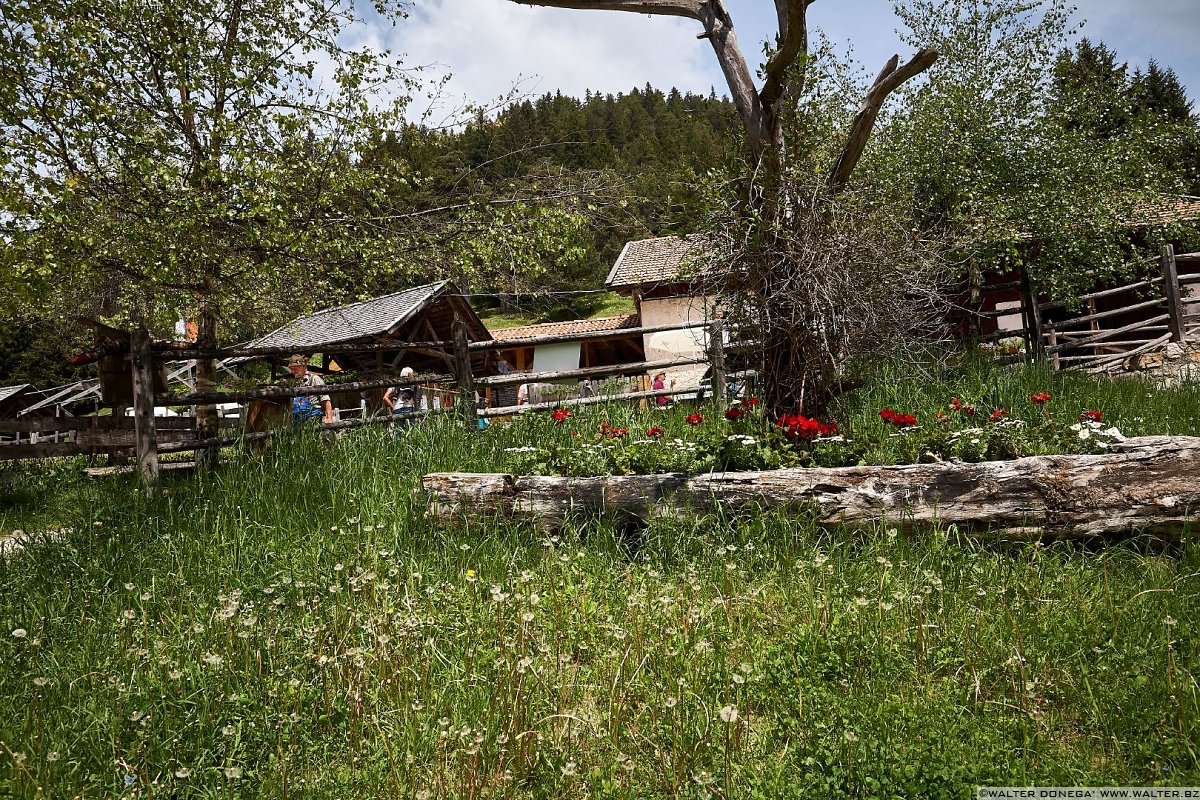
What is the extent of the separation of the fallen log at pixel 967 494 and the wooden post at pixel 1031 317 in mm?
8607

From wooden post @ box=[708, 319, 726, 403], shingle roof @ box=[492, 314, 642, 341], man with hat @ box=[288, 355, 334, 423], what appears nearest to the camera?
wooden post @ box=[708, 319, 726, 403]

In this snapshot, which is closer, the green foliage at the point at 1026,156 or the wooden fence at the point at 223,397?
the wooden fence at the point at 223,397

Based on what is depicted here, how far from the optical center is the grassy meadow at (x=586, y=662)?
2.18m

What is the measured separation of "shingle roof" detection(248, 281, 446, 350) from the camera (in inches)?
768

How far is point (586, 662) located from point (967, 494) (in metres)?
2.48

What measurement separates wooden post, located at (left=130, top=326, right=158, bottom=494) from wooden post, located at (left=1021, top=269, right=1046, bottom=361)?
1228 cm

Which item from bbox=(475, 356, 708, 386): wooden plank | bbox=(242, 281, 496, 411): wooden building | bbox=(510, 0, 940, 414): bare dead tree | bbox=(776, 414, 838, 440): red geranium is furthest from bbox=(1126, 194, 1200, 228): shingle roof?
bbox=(242, 281, 496, 411): wooden building

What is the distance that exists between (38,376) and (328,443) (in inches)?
1378

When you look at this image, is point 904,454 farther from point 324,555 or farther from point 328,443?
point 328,443

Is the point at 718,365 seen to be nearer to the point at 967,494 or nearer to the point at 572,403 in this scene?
the point at 572,403

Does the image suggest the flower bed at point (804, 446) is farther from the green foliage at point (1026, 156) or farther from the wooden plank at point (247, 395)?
the green foliage at point (1026, 156)

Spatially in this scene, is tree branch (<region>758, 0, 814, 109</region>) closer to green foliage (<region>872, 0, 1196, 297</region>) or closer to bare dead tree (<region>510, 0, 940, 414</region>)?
bare dead tree (<region>510, 0, 940, 414</region>)

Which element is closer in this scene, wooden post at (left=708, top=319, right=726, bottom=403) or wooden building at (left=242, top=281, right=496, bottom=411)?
wooden post at (left=708, top=319, right=726, bottom=403)

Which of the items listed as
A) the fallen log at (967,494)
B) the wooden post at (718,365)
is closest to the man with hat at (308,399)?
the wooden post at (718,365)
